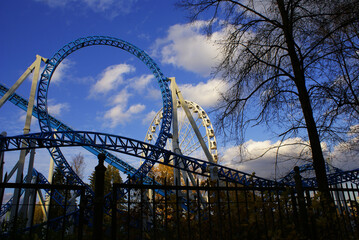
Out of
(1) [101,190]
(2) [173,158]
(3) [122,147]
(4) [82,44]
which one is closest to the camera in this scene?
(1) [101,190]

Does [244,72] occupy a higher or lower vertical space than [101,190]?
higher

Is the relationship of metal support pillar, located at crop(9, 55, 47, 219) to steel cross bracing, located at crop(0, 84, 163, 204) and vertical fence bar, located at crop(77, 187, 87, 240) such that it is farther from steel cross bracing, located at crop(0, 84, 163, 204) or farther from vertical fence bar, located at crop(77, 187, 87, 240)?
vertical fence bar, located at crop(77, 187, 87, 240)

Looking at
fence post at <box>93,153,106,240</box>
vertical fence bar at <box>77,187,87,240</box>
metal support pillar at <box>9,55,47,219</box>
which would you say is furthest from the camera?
metal support pillar at <box>9,55,47,219</box>

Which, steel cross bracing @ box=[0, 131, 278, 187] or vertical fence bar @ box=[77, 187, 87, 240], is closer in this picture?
vertical fence bar @ box=[77, 187, 87, 240]

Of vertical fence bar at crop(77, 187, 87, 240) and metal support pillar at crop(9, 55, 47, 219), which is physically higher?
metal support pillar at crop(9, 55, 47, 219)

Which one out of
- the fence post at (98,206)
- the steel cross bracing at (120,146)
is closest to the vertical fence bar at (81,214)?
the fence post at (98,206)

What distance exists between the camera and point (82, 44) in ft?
62.5

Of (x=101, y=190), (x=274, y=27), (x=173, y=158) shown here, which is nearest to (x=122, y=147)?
(x=173, y=158)

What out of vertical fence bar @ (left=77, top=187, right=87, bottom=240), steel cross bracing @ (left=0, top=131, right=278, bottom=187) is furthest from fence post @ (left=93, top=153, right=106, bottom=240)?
steel cross bracing @ (left=0, top=131, right=278, bottom=187)

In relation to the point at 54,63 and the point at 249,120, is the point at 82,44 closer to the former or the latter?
the point at 54,63

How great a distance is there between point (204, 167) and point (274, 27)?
1191 centimetres

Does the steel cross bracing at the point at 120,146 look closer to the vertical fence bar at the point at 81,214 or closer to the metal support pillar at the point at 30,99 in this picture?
the metal support pillar at the point at 30,99

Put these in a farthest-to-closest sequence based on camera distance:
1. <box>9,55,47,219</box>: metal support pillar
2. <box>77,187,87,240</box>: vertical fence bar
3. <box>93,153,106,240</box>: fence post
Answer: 1. <box>9,55,47,219</box>: metal support pillar
2. <box>77,187,87,240</box>: vertical fence bar
3. <box>93,153,106,240</box>: fence post

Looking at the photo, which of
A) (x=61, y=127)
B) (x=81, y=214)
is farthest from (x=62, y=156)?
(x=81, y=214)
